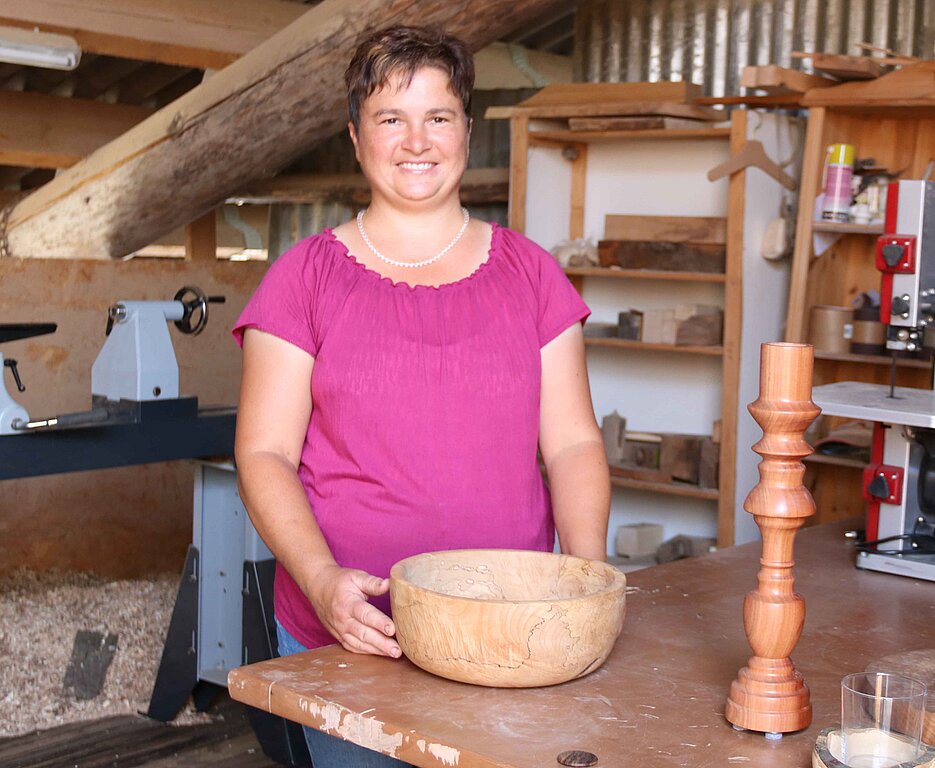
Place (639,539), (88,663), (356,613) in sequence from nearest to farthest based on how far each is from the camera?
(356,613) → (88,663) → (639,539)

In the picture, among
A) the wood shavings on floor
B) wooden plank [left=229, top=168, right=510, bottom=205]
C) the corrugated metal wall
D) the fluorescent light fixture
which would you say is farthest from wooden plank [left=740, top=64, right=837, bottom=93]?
the wood shavings on floor

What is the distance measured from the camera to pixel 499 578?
152 centimetres

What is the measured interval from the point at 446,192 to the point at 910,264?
115 centimetres

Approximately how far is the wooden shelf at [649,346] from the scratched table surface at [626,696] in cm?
239

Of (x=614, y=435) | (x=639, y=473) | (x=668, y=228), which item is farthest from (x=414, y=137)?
(x=614, y=435)

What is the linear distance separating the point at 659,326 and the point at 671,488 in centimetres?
57

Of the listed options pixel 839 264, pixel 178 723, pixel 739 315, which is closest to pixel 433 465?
pixel 178 723

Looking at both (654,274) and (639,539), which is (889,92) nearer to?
(654,274)

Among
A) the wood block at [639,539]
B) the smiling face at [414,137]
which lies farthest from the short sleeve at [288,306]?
the wood block at [639,539]

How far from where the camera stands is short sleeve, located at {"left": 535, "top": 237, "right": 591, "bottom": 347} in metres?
1.79

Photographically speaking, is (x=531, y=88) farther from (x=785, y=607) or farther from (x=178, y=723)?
(x=785, y=607)

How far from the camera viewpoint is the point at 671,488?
4230 millimetres

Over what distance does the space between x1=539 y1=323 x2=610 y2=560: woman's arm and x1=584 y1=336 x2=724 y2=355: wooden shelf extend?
7.82 ft

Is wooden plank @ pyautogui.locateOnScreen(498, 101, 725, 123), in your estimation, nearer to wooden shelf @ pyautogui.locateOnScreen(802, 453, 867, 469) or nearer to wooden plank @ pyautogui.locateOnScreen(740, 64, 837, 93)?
wooden plank @ pyautogui.locateOnScreen(740, 64, 837, 93)
